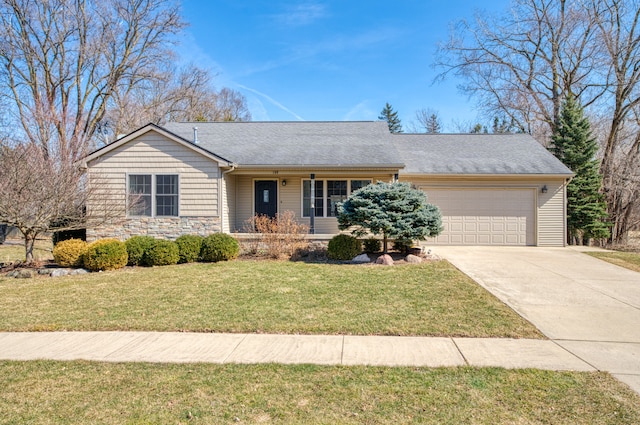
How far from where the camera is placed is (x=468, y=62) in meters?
22.1

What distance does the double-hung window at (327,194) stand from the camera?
46.3ft

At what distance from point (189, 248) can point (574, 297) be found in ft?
31.2

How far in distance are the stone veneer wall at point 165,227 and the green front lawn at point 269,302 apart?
3.18m

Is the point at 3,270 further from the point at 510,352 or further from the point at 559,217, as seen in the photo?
the point at 559,217

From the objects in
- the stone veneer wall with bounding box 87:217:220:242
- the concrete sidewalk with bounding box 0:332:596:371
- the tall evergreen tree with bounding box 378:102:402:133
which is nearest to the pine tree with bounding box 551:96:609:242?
the concrete sidewalk with bounding box 0:332:596:371

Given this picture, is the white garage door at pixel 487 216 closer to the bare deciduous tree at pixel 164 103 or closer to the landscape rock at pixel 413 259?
the landscape rock at pixel 413 259

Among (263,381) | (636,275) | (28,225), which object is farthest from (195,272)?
(636,275)

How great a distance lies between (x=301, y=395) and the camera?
323 cm

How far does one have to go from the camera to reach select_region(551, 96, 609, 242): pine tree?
1480cm

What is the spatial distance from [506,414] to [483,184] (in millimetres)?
12288

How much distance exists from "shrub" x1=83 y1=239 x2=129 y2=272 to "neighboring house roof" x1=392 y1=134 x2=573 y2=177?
32.6 feet

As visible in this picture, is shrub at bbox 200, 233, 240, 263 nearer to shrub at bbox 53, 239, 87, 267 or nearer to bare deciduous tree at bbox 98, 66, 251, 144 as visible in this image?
shrub at bbox 53, 239, 87, 267

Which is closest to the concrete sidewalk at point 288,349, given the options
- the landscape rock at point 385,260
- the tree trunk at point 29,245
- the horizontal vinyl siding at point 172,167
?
the landscape rock at point 385,260

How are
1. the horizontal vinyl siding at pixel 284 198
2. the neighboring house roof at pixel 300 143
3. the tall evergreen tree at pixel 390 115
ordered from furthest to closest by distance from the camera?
the tall evergreen tree at pixel 390 115 → the horizontal vinyl siding at pixel 284 198 → the neighboring house roof at pixel 300 143
